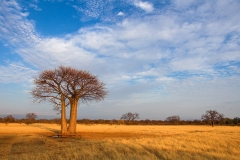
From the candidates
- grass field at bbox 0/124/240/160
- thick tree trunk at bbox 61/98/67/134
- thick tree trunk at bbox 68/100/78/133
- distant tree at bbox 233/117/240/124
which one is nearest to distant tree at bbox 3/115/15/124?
thick tree trunk at bbox 61/98/67/134

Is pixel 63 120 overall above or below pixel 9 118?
above

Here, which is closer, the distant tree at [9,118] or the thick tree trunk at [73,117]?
the thick tree trunk at [73,117]

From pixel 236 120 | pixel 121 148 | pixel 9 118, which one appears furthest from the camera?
pixel 236 120

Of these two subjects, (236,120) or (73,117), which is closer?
(73,117)

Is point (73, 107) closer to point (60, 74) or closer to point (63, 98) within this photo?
point (63, 98)

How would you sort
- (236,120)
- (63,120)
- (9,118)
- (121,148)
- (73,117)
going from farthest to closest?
(236,120), (9,118), (73,117), (63,120), (121,148)

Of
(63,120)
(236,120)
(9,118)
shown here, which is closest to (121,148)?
(63,120)

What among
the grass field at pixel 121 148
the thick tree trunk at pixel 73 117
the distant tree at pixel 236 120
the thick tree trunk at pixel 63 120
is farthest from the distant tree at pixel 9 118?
the distant tree at pixel 236 120

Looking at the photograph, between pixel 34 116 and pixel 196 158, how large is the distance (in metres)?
82.6

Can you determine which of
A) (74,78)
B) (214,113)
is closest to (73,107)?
(74,78)

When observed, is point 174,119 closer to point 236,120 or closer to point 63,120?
point 236,120

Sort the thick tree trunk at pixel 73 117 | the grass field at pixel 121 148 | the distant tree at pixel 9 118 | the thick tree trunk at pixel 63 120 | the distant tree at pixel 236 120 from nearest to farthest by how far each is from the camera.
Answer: the grass field at pixel 121 148 < the thick tree trunk at pixel 63 120 < the thick tree trunk at pixel 73 117 < the distant tree at pixel 9 118 < the distant tree at pixel 236 120

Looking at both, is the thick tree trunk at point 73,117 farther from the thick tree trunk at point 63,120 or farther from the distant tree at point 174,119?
the distant tree at point 174,119

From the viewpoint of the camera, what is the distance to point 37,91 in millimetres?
26219
